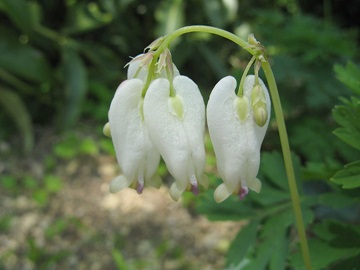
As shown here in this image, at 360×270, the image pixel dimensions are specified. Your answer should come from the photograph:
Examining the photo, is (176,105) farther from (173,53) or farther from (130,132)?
(173,53)

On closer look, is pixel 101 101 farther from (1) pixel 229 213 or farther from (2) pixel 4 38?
(1) pixel 229 213

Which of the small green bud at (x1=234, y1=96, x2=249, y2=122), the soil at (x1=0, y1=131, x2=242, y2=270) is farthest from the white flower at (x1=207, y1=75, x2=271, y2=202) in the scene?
the soil at (x1=0, y1=131, x2=242, y2=270)

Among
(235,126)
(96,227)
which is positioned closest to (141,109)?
(235,126)

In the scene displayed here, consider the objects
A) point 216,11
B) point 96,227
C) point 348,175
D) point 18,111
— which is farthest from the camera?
point 216,11

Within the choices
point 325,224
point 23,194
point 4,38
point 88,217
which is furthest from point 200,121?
point 4,38

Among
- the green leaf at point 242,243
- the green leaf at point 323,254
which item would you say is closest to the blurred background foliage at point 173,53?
the green leaf at point 242,243

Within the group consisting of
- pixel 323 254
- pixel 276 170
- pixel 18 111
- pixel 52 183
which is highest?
pixel 18 111

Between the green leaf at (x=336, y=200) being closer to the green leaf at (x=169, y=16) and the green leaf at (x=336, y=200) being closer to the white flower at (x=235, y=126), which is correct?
the white flower at (x=235, y=126)
